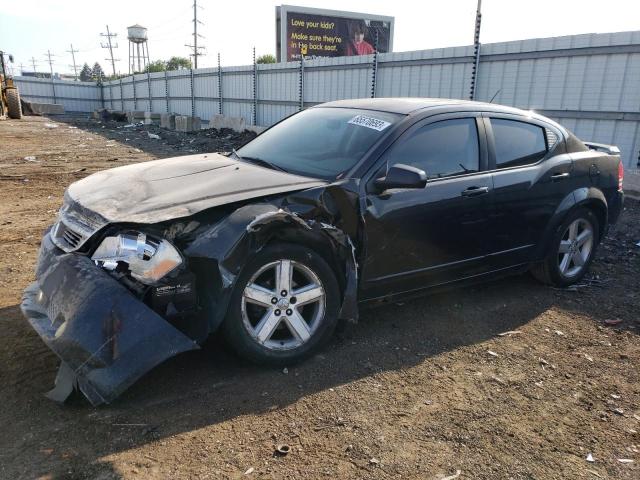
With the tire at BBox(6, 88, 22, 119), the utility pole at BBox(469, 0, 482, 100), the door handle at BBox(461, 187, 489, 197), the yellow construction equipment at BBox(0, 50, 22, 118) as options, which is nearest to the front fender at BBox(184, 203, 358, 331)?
the door handle at BBox(461, 187, 489, 197)

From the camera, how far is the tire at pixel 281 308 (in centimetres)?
313

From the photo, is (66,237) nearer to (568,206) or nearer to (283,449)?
(283,449)

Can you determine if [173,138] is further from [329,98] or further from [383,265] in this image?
[383,265]

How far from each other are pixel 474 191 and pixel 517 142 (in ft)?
2.82

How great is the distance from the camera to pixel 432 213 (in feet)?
12.7

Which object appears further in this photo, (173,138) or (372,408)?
(173,138)

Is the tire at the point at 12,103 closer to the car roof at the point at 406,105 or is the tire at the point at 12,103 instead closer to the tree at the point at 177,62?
the car roof at the point at 406,105

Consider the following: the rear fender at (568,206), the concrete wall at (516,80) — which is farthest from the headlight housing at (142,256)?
the concrete wall at (516,80)

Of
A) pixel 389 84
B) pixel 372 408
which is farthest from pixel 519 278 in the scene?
pixel 389 84

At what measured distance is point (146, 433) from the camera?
2.71 meters

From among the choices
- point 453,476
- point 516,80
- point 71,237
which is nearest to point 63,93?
point 516,80

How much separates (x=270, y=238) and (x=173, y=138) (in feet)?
59.4

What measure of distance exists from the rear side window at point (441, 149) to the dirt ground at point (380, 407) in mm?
1242

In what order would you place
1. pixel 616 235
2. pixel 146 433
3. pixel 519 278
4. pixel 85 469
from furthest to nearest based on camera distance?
pixel 616 235, pixel 519 278, pixel 146 433, pixel 85 469
